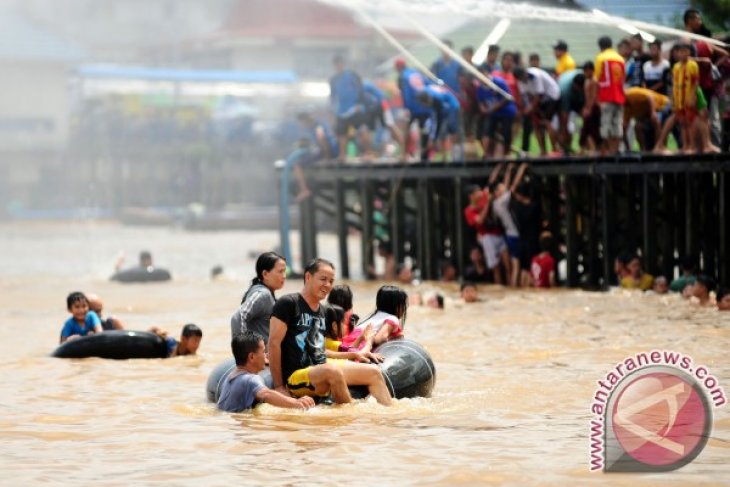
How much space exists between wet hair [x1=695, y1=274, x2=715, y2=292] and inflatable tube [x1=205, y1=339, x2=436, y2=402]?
7471 mm

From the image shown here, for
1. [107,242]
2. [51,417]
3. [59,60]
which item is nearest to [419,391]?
[51,417]

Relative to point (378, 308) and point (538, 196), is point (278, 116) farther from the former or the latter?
point (378, 308)

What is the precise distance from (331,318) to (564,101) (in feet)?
35.2

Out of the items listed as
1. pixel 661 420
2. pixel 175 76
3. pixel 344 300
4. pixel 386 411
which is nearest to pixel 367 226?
pixel 344 300

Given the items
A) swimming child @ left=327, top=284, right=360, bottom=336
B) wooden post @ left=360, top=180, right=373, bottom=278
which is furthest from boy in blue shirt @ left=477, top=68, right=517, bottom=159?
swimming child @ left=327, top=284, right=360, bottom=336

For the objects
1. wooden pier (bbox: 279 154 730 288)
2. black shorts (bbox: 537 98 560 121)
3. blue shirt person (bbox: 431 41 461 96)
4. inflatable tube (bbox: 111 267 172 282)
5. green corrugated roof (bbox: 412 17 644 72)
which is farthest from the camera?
green corrugated roof (bbox: 412 17 644 72)

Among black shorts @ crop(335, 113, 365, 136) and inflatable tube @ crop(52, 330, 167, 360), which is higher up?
black shorts @ crop(335, 113, 365, 136)

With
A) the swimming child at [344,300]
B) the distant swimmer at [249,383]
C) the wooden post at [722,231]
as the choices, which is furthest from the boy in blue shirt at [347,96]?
the distant swimmer at [249,383]

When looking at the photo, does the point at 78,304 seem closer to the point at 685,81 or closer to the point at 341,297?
the point at 341,297

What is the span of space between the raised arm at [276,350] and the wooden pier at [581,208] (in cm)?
985

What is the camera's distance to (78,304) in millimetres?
16812

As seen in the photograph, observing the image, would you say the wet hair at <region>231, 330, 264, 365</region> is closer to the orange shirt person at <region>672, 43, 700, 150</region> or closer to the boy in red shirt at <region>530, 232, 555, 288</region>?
the orange shirt person at <region>672, 43, 700, 150</region>

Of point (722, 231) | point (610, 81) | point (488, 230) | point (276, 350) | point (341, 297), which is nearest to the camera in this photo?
point (276, 350)

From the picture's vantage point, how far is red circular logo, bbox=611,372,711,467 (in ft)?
36.7
